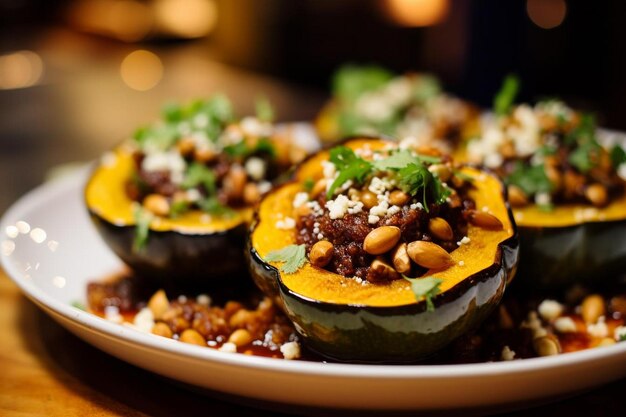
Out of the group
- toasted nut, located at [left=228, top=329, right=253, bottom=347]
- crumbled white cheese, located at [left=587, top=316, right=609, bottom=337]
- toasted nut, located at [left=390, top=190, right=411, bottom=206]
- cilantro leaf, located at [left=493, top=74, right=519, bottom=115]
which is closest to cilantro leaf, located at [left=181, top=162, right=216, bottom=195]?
toasted nut, located at [left=228, top=329, right=253, bottom=347]

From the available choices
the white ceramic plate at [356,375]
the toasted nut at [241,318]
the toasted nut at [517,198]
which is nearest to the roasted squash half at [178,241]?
the toasted nut at [241,318]

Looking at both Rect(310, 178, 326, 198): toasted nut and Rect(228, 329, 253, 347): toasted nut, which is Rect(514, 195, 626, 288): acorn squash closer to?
Rect(310, 178, 326, 198): toasted nut

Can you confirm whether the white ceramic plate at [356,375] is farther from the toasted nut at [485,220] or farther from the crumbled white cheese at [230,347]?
the toasted nut at [485,220]

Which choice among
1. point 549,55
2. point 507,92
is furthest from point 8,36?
point 507,92

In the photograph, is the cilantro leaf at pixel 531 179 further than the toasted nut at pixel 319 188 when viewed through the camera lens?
Yes

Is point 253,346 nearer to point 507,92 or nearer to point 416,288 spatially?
point 416,288

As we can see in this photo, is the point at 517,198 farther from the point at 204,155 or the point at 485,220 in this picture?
the point at 204,155
